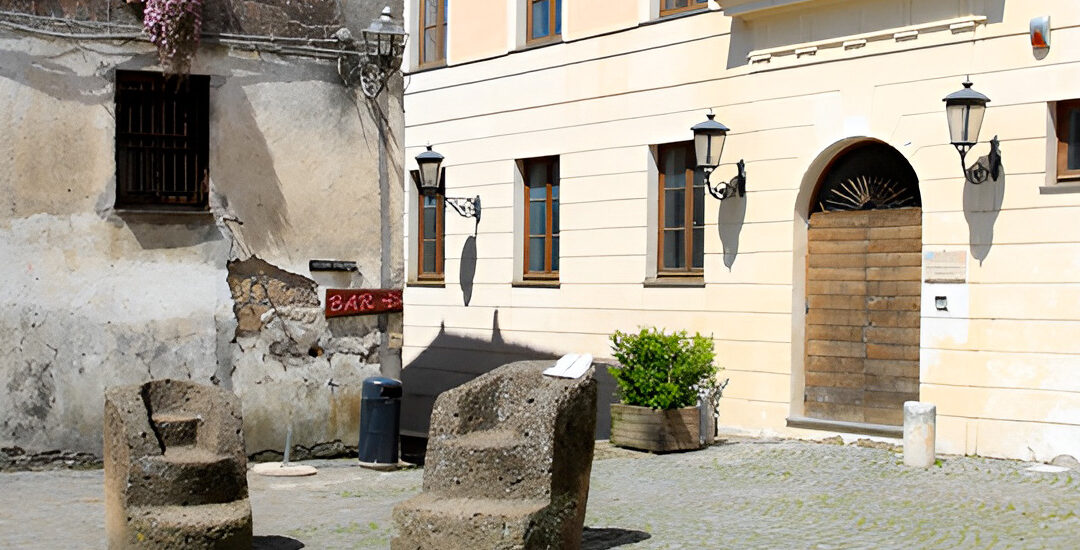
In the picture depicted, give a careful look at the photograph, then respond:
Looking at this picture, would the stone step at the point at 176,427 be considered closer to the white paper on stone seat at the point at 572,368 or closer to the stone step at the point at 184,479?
the stone step at the point at 184,479

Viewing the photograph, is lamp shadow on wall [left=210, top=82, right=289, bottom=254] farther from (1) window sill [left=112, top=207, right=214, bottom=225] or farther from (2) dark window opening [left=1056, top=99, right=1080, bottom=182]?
(2) dark window opening [left=1056, top=99, right=1080, bottom=182]

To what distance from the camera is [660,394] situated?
1334 cm

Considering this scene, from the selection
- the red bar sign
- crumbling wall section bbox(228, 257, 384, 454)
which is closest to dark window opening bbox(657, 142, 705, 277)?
the red bar sign

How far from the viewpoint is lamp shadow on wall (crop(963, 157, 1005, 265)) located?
1259 cm

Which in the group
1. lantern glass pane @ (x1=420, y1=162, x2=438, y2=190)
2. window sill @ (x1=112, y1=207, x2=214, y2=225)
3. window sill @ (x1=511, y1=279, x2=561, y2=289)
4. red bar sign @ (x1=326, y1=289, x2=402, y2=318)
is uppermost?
lantern glass pane @ (x1=420, y1=162, x2=438, y2=190)

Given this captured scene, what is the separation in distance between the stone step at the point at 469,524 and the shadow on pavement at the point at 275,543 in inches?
45.5

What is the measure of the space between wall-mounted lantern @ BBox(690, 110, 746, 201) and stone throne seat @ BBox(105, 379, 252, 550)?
7288mm

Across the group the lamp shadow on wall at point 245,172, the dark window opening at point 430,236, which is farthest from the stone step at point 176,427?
the dark window opening at point 430,236

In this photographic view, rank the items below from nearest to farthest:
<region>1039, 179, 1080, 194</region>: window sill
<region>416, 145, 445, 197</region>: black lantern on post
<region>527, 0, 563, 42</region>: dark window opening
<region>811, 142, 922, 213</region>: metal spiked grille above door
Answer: <region>1039, 179, 1080, 194</region>: window sill
<region>811, 142, 922, 213</region>: metal spiked grille above door
<region>527, 0, 563, 42</region>: dark window opening
<region>416, 145, 445, 197</region>: black lantern on post

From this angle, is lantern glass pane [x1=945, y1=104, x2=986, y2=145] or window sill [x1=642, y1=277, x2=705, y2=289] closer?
lantern glass pane [x1=945, y1=104, x2=986, y2=145]

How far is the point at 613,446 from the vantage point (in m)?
13.8

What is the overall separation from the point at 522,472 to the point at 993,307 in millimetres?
6357

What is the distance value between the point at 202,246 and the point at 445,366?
728 cm

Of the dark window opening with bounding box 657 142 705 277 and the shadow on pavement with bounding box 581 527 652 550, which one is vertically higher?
the dark window opening with bounding box 657 142 705 277
